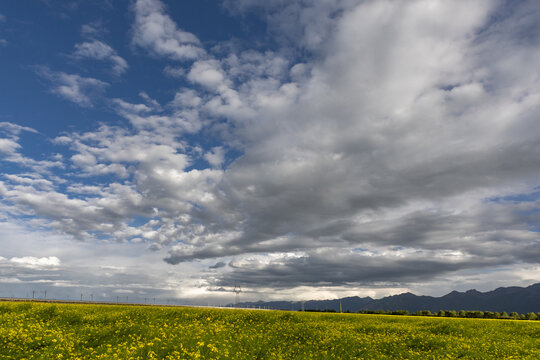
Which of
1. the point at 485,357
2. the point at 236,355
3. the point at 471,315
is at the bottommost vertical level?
the point at 471,315

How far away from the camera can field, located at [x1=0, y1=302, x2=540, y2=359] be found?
2484 cm

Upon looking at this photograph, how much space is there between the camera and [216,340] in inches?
1114

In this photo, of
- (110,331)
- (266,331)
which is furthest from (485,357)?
(110,331)

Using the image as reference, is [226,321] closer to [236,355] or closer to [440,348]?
[236,355]

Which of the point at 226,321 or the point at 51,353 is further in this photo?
the point at 226,321

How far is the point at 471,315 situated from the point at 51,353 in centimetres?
15563

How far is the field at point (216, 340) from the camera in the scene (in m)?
24.8

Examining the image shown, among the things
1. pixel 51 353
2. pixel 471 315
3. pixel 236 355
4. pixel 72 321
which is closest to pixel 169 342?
pixel 236 355

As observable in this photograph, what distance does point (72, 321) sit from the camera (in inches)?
1527

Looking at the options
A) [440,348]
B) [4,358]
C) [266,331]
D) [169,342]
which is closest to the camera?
[4,358]

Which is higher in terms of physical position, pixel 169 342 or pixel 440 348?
pixel 169 342

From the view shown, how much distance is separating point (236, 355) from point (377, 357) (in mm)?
12617

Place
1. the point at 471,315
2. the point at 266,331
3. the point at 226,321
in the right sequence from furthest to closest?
the point at 471,315
the point at 226,321
the point at 266,331

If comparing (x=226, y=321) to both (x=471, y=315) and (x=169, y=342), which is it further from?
(x=471, y=315)
